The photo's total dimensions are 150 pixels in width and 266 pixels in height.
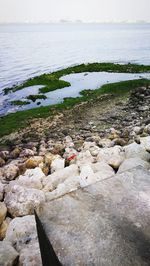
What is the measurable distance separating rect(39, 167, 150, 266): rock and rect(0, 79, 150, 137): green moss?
29.6 feet

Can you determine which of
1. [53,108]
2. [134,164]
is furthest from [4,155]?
[53,108]

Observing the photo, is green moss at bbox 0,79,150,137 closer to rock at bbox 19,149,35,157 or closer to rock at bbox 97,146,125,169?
rock at bbox 19,149,35,157

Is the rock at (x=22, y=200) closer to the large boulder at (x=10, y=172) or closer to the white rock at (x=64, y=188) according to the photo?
the white rock at (x=64, y=188)

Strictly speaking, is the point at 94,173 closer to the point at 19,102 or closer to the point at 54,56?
the point at 19,102

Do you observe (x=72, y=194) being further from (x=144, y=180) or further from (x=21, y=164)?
(x=21, y=164)

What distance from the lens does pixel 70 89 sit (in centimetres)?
1959

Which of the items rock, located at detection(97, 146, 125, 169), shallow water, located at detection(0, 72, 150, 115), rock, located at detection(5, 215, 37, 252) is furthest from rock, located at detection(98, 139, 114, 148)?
shallow water, located at detection(0, 72, 150, 115)

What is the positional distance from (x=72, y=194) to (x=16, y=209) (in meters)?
2.11

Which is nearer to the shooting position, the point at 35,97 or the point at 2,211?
the point at 2,211

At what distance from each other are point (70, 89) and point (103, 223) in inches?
693

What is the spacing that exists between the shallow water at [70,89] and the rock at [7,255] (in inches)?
483

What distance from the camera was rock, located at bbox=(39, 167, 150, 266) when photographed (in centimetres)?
216

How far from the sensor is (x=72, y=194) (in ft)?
9.52

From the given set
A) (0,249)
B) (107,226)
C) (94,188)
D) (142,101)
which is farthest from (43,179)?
(142,101)
